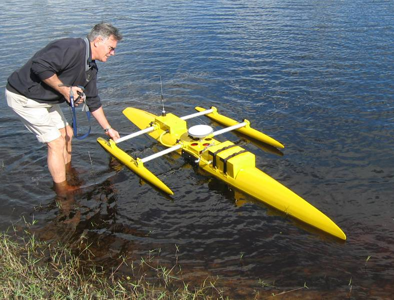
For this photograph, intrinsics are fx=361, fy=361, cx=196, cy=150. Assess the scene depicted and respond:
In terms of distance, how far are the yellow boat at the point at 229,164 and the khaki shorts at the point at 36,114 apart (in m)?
1.93

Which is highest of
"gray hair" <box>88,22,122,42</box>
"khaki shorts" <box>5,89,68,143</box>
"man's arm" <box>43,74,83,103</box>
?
"gray hair" <box>88,22,122,42</box>

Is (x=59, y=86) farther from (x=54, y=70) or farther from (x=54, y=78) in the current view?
(x=54, y=70)

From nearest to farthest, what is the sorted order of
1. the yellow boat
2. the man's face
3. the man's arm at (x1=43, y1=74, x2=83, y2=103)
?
the man's arm at (x1=43, y1=74, x2=83, y2=103), the man's face, the yellow boat

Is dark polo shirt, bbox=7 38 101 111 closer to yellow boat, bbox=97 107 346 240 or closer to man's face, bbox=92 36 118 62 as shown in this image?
man's face, bbox=92 36 118 62

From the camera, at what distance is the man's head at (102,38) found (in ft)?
19.4

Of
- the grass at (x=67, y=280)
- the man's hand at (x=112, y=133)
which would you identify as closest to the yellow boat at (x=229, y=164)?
the man's hand at (x=112, y=133)

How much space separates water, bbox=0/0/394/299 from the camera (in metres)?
5.81

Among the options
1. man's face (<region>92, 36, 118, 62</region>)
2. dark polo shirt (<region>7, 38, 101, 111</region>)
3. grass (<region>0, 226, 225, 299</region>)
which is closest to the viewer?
grass (<region>0, 226, 225, 299</region>)

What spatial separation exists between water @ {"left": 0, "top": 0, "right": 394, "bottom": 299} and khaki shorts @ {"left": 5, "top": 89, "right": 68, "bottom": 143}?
1.57 meters

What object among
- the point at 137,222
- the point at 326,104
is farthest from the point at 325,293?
the point at 326,104

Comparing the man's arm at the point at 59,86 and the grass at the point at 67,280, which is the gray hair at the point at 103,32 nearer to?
the man's arm at the point at 59,86

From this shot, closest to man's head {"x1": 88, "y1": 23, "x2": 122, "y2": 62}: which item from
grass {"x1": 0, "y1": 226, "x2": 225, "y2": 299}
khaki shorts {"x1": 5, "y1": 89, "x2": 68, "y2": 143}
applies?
khaki shorts {"x1": 5, "y1": 89, "x2": 68, "y2": 143}

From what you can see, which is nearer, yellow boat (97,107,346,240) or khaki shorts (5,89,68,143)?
khaki shorts (5,89,68,143)

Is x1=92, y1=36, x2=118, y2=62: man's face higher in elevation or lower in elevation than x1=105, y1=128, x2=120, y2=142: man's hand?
higher
